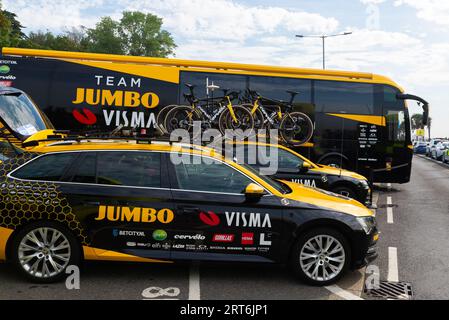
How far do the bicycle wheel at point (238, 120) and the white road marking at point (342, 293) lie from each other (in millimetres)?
6972

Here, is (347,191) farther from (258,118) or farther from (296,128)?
(258,118)

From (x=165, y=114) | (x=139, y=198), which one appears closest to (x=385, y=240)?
(x=139, y=198)

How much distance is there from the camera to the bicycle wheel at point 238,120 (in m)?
11.5

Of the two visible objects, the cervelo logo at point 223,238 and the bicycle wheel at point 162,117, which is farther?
the bicycle wheel at point 162,117

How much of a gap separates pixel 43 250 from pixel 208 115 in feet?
23.3

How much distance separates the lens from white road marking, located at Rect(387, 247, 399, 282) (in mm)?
5375

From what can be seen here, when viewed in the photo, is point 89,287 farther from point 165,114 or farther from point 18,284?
point 165,114

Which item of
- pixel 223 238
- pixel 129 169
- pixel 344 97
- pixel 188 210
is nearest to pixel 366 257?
pixel 223 238

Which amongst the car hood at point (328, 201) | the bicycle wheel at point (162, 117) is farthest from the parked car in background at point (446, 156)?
the car hood at point (328, 201)

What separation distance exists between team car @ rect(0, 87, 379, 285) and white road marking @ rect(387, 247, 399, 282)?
473 mm

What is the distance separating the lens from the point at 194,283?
501cm

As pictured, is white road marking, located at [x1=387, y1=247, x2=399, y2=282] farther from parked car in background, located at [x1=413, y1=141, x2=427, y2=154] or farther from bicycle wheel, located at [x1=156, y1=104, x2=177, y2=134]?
Result: parked car in background, located at [x1=413, y1=141, x2=427, y2=154]

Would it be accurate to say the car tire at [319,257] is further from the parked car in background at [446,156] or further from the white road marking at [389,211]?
the parked car in background at [446,156]
